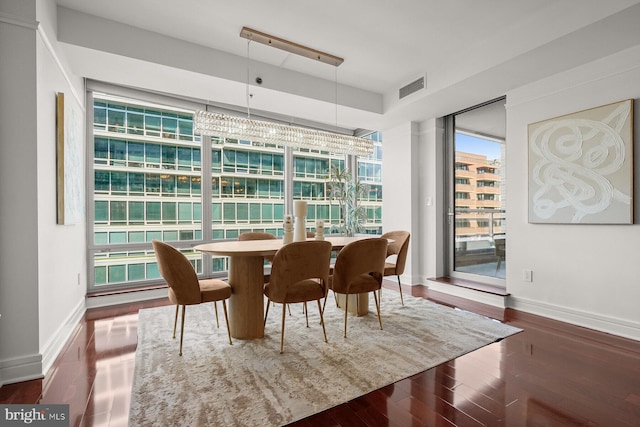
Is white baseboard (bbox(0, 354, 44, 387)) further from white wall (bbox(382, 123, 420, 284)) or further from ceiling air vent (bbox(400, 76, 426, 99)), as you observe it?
ceiling air vent (bbox(400, 76, 426, 99))

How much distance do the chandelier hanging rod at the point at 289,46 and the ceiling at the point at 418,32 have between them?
0.20 ft

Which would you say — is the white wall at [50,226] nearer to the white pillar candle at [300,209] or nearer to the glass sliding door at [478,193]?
the white pillar candle at [300,209]

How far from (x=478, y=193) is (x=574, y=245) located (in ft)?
4.68

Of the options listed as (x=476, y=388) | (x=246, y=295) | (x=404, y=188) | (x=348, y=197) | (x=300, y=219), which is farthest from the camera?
(x=348, y=197)

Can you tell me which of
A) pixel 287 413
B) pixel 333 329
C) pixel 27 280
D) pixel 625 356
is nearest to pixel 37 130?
pixel 27 280

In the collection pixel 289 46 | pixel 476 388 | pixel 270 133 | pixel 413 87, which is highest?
pixel 289 46

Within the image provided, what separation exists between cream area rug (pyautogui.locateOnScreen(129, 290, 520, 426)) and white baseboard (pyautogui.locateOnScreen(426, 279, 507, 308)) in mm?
590

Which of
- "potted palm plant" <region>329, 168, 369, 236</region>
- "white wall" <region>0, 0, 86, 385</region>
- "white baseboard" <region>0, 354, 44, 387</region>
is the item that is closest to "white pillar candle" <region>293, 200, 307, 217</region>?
"white wall" <region>0, 0, 86, 385</region>

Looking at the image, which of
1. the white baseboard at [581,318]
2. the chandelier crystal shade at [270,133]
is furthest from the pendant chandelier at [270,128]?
the white baseboard at [581,318]

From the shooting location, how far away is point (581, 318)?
10.5 ft

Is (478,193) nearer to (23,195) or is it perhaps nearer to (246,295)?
(246,295)

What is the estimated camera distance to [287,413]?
5.75 ft

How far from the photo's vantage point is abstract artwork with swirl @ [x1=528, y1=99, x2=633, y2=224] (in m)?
2.91

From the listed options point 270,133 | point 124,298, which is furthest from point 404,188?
point 124,298
